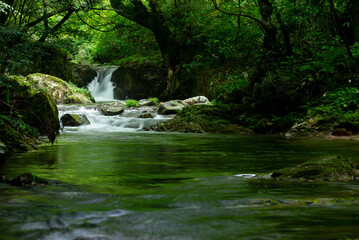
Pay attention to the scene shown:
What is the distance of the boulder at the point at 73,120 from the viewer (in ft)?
42.7

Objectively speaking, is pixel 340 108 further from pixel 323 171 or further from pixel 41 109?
pixel 41 109

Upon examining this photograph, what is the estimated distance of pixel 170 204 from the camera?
289 cm

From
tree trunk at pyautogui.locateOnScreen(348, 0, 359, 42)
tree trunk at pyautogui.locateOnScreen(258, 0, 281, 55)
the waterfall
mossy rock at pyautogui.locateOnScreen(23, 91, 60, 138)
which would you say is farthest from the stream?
the waterfall

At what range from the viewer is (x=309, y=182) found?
3.63m

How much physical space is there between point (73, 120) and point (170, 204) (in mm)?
10985

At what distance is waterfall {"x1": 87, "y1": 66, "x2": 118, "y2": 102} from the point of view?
26328mm

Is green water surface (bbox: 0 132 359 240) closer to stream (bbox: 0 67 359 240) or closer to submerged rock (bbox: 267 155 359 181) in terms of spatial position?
stream (bbox: 0 67 359 240)

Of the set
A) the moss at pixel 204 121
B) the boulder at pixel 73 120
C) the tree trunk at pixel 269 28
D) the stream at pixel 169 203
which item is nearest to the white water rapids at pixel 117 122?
the boulder at pixel 73 120

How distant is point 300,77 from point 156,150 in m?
5.66

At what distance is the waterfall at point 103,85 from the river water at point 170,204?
845 inches

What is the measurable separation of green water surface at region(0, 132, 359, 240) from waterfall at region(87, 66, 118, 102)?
21435mm

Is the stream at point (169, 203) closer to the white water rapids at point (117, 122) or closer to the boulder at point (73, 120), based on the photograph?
the white water rapids at point (117, 122)

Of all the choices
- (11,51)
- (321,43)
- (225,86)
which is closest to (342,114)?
(321,43)

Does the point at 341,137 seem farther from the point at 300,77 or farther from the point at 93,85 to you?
the point at 93,85
